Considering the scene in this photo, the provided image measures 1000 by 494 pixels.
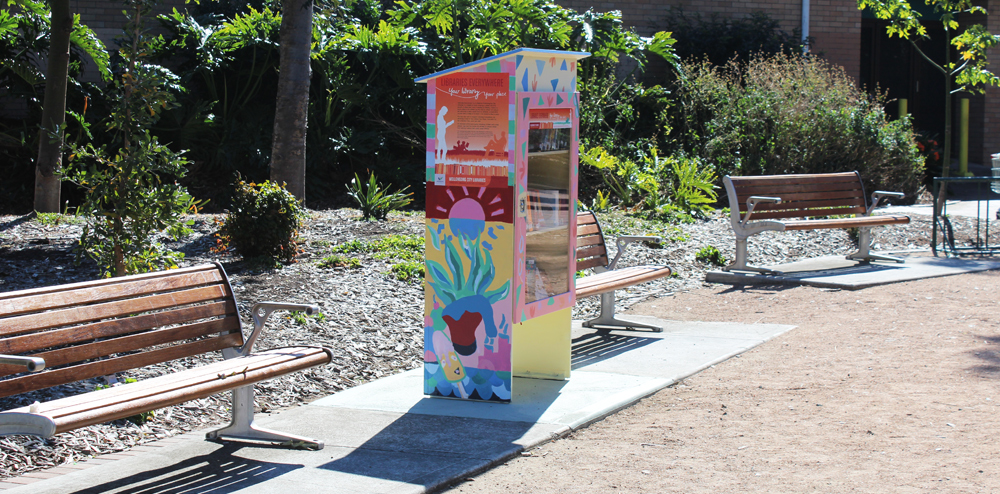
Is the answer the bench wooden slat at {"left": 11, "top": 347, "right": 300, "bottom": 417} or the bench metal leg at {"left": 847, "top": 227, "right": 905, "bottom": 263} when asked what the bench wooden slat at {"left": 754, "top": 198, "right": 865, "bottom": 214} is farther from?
the bench wooden slat at {"left": 11, "top": 347, "right": 300, "bottom": 417}

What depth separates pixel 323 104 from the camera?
517 inches

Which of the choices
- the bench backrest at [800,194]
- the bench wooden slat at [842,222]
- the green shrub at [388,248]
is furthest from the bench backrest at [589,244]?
the bench wooden slat at [842,222]

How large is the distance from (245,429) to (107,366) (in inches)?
30.5

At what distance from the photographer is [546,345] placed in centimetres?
553

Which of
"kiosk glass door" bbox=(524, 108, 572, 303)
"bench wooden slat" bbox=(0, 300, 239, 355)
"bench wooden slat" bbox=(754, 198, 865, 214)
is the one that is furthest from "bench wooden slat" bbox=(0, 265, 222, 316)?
"bench wooden slat" bbox=(754, 198, 865, 214)

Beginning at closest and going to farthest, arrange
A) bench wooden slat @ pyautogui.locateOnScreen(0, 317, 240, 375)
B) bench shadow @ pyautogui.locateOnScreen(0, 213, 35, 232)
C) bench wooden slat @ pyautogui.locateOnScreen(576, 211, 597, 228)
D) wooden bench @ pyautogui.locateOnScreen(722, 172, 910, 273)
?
1. bench wooden slat @ pyautogui.locateOnScreen(0, 317, 240, 375)
2. bench wooden slat @ pyautogui.locateOnScreen(576, 211, 597, 228)
3. bench shadow @ pyautogui.locateOnScreen(0, 213, 35, 232)
4. wooden bench @ pyautogui.locateOnScreen(722, 172, 910, 273)

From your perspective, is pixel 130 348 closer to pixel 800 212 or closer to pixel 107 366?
pixel 107 366

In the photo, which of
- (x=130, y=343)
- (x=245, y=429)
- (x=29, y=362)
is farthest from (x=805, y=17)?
(x=29, y=362)

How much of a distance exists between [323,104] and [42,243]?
6.29 meters

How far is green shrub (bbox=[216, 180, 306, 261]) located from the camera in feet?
23.9

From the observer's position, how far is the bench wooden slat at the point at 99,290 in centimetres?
352

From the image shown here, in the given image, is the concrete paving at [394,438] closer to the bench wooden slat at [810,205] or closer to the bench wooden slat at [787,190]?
the bench wooden slat at [787,190]

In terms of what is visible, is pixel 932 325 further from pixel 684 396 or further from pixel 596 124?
pixel 596 124

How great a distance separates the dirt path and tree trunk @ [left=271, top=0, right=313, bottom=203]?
4.95 meters
